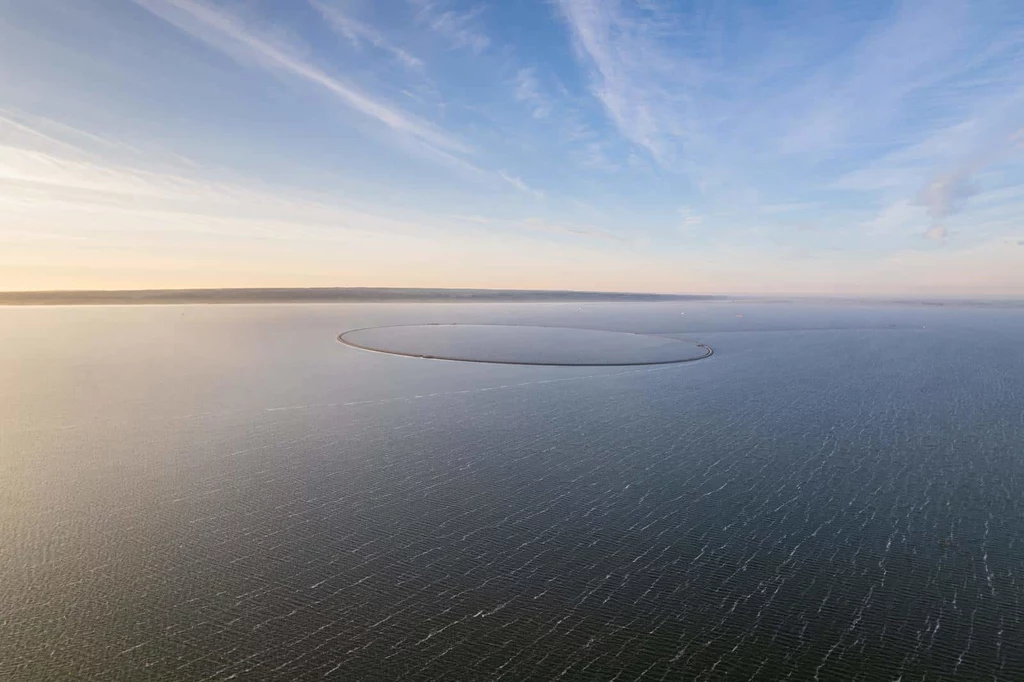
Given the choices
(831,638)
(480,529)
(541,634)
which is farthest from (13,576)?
(831,638)

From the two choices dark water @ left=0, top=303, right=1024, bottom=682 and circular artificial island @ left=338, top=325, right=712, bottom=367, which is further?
circular artificial island @ left=338, top=325, right=712, bottom=367

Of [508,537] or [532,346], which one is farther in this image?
[532,346]

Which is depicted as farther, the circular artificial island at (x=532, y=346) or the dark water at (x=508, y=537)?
the circular artificial island at (x=532, y=346)
